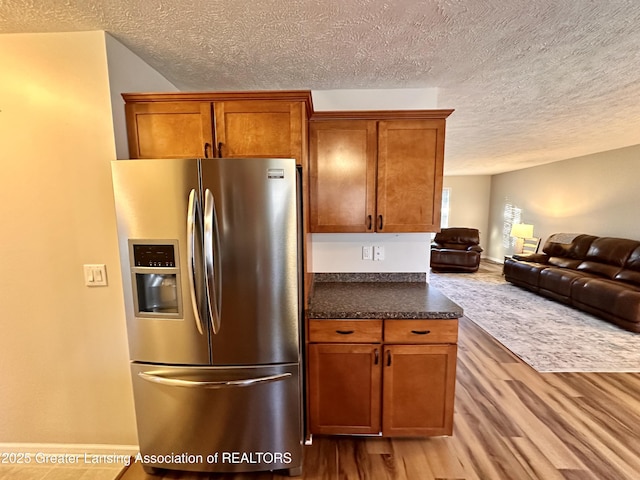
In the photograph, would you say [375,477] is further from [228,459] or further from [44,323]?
[44,323]

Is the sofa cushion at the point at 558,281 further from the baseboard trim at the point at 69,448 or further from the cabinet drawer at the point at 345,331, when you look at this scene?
the baseboard trim at the point at 69,448

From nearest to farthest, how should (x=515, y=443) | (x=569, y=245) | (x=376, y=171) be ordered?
(x=515, y=443), (x=376, y=171), (x=569, y=245)

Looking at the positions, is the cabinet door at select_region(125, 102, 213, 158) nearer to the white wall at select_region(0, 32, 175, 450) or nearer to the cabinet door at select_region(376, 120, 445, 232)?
the white wall at select_region(0, 32, 175, 450)

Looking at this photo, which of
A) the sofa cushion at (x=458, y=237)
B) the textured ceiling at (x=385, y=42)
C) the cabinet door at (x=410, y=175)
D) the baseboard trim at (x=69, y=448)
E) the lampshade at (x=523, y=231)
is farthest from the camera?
the sofa cushion at (x=458, y=237)

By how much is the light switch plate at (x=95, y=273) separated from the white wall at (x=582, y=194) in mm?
6898

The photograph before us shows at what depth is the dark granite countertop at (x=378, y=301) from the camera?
166 centimetres

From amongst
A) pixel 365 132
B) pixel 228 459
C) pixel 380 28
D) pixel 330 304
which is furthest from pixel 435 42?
pixel 228 459

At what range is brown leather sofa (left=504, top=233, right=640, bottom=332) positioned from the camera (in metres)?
3.46

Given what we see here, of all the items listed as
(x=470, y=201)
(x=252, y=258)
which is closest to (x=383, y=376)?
(x=252, y=258)

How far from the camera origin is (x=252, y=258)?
4.74 ft

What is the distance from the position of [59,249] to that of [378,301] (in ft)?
6.56

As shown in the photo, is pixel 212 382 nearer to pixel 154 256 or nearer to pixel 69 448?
pixel 154 256

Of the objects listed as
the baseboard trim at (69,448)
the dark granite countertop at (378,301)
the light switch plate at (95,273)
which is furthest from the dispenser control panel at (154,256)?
the baseboard trim at (69,448)

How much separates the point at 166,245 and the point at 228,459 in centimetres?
127
